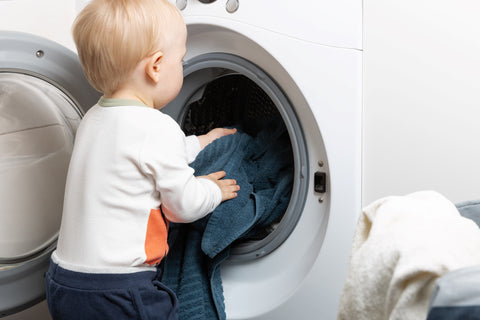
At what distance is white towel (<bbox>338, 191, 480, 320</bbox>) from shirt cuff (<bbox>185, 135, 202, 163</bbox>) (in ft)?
1.76

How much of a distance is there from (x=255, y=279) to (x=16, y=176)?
530mm

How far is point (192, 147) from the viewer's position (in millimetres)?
1011

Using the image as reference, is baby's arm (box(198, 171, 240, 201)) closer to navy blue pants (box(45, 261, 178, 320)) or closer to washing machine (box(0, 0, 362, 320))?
washing machine (box(0, 0, 362, 320))

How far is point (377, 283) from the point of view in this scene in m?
0.45

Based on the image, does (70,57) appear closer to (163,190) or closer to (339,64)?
(163,190)

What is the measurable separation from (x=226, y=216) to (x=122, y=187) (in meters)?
0.23

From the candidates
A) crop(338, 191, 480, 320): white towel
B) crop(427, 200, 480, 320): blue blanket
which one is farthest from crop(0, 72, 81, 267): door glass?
crop(427, 200, 480, 320): blue blanket

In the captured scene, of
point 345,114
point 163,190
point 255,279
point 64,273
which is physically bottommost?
point 255,279

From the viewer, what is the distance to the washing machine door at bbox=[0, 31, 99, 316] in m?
0.92

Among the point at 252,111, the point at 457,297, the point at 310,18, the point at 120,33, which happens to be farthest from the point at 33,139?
the point at 457,297

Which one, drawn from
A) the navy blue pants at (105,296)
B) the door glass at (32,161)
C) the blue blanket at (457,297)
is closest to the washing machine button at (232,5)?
the door glass at (32,161)

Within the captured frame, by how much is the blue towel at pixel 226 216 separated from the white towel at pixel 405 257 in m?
0.45

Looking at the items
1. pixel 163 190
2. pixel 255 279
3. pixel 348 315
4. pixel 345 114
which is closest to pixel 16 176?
pixel 163 190

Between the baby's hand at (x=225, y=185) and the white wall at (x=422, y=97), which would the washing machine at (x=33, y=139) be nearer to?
the baby's hand at (x=225, y=185)
